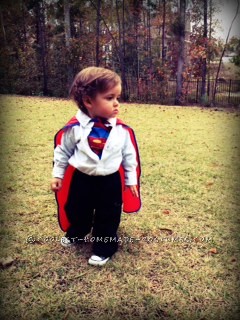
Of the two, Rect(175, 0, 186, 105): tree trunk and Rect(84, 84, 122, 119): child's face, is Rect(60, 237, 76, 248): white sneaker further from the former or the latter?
Rect(175, 0, 186, 105): tree trunk

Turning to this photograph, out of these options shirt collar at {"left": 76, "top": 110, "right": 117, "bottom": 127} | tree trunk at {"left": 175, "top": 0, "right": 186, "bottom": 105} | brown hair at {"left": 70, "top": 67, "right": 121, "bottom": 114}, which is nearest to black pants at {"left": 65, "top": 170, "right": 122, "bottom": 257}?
shirt collar at {"left": 76, "top": 110, "right": 117, "bottom": 127}

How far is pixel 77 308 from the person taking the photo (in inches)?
63.5

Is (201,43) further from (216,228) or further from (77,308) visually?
(77,308)

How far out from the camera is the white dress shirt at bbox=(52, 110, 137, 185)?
1.82 metres

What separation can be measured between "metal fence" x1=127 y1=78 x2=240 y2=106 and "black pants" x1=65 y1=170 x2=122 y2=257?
558cm

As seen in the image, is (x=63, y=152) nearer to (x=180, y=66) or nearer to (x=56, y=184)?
(x=56, y=184)

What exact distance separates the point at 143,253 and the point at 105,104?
3.33 ft


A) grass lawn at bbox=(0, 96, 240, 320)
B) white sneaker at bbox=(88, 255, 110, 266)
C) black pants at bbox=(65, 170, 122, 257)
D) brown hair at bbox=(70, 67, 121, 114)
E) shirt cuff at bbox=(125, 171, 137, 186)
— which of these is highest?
brown hair at bbox=(70, 67, 121, 114)

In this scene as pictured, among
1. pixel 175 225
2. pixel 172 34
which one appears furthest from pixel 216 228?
pixel 172 34

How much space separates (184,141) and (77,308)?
4047mm

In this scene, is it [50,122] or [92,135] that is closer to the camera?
[92,135]

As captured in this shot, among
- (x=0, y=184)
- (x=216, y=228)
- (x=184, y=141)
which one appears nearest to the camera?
(x=216, y=228)

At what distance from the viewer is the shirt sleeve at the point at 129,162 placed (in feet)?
6.43

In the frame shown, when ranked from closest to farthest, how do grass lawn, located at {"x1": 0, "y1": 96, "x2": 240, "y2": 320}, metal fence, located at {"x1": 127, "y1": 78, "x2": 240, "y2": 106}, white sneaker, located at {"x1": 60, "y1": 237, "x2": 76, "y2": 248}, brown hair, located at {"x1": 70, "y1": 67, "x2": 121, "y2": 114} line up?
grass lawn, located at {"x1": 0, "y1": 96, "x2": 240, "y2": 320} < brown hair, located at {"x1": 70, "y1": 67, "x2": 121, "y2": 114} < white sneaker, located at {"x1": 60, "y1": 237, "x2": 76, "y2": 248} < metal fence, located at {"x1": 127, "y1": 78, "x2": 240, "y2": 106}
